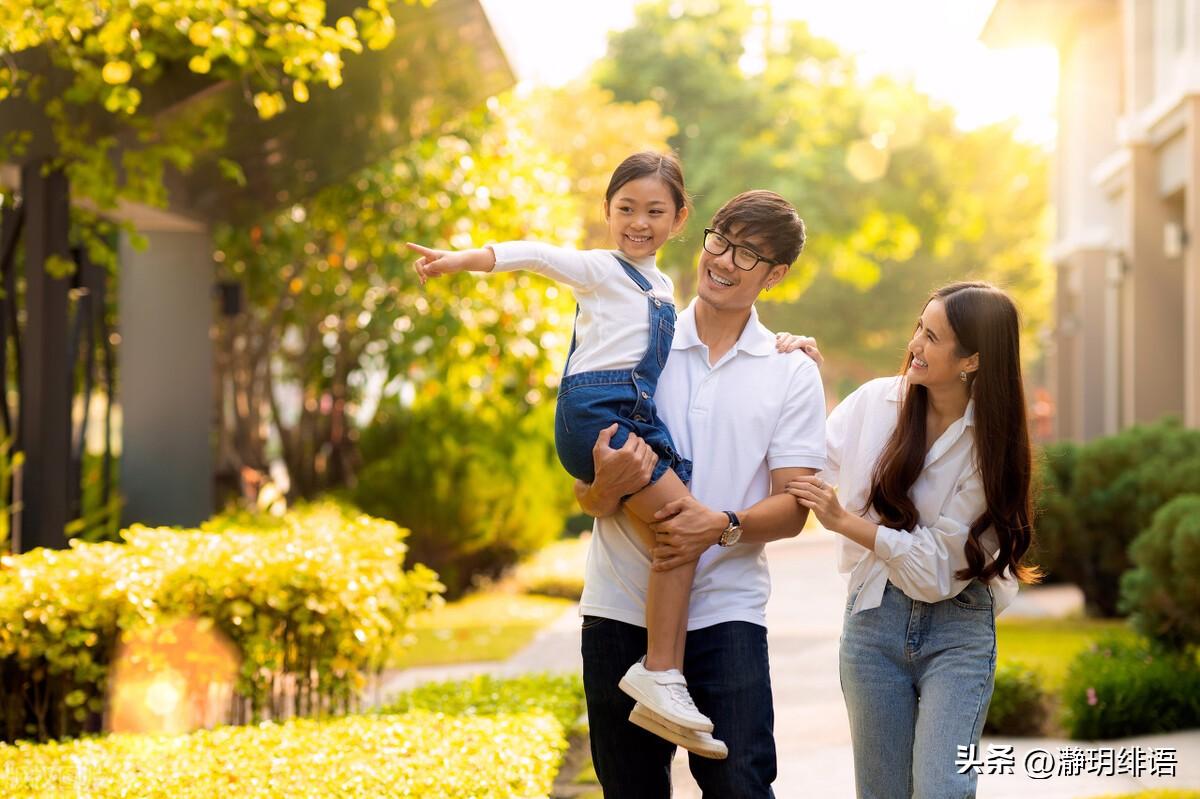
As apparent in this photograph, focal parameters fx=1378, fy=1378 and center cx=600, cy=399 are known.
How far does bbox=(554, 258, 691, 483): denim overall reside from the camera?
10.3ft

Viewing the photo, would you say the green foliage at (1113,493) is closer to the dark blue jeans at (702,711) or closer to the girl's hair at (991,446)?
the girl's hair at (991,446)

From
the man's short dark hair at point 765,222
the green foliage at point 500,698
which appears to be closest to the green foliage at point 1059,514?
the green foliage at point 500,698

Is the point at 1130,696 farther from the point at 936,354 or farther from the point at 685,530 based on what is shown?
the point at 685,530

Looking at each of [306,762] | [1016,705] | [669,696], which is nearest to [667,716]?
[669,696]

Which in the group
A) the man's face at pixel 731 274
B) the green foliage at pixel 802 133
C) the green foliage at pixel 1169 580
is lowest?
the green foliage at pixel 1169 580

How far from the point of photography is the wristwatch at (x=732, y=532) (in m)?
3.04

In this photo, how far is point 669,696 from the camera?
2973 mm

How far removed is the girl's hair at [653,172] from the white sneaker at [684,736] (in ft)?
3.96

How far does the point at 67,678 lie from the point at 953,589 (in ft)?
11.8

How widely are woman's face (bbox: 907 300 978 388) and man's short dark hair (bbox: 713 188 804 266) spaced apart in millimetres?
473

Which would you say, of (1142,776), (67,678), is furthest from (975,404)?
(67,678)

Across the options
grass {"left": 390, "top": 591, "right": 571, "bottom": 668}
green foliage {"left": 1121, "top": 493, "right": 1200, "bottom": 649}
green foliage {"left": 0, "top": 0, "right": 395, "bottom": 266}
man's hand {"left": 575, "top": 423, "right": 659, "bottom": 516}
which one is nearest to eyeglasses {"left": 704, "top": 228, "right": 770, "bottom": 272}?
man's hand {"left": 575, "top": 423, "right": 659, "bottom": 516}

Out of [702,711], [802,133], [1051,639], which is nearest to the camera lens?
[702,711]

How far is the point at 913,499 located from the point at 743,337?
66 cm
